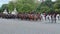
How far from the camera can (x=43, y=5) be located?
64125 mm

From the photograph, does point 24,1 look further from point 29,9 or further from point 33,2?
point 29,9

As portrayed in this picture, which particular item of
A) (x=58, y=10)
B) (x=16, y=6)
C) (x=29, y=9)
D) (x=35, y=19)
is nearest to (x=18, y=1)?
(x=16, y=6)

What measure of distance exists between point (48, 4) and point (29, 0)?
8797mm

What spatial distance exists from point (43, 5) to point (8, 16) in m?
12.5

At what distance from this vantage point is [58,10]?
52844mm

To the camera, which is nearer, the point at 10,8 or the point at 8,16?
the point at 8,16

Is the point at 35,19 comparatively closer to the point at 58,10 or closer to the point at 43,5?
the point at 58,10

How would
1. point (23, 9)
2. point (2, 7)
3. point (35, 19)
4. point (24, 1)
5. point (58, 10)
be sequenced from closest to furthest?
point (35, 19)
point (58, 10)
point (23, 9)
point (24, 1)
point (2, 7)

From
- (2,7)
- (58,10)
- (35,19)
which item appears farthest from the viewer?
(2,7)

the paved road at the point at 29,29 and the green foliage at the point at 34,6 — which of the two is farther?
the green foliage at the point at 34,6

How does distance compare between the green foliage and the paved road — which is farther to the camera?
the green foliage

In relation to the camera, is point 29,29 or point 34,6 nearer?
point 29,29

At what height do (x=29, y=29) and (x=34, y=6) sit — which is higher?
(x=29, y=29)

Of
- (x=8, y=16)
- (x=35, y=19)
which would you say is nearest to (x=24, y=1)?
(x=8, y=16)
